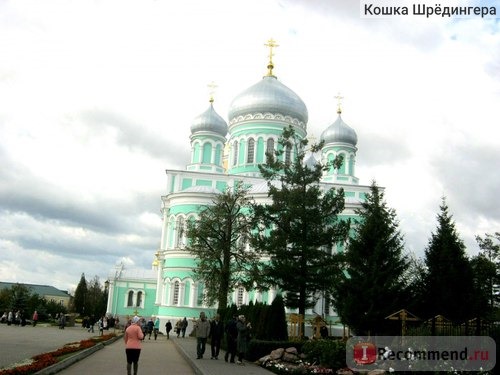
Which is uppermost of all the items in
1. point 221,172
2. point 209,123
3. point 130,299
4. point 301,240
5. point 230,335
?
point 209,123

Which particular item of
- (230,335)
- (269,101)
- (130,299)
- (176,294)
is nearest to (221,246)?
(230,335)

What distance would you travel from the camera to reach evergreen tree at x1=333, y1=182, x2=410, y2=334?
20062 mm

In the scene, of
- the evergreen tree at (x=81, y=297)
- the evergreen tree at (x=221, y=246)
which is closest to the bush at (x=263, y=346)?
the evergreen tree at (x=221, y=246)

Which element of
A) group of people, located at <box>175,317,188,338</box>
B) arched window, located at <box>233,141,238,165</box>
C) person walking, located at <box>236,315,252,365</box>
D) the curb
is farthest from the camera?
arched window, located at <box>233,141,238,165</box>

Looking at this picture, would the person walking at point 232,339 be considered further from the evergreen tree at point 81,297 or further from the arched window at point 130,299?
the evergreen tree at point 81,297

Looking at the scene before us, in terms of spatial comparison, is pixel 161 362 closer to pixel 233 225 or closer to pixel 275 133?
pixel 233 225

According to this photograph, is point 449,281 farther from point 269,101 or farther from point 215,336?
point 269,101

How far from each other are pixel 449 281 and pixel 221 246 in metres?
11.9

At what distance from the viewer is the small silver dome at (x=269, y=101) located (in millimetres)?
46000

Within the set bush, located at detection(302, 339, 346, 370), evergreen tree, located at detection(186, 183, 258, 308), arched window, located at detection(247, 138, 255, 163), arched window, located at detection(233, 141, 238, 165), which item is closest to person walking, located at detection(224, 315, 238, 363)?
bush, located at detection(302, 339, 346, 370)

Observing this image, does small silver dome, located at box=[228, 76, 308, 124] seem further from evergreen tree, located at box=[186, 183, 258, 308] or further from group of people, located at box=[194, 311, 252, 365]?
group of people, located at box=[194, 311, 252, 365]

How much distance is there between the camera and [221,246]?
29500 mm

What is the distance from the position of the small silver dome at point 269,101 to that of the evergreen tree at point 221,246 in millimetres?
16792

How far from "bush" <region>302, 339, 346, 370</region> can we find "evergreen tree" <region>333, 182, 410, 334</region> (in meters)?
4.73
